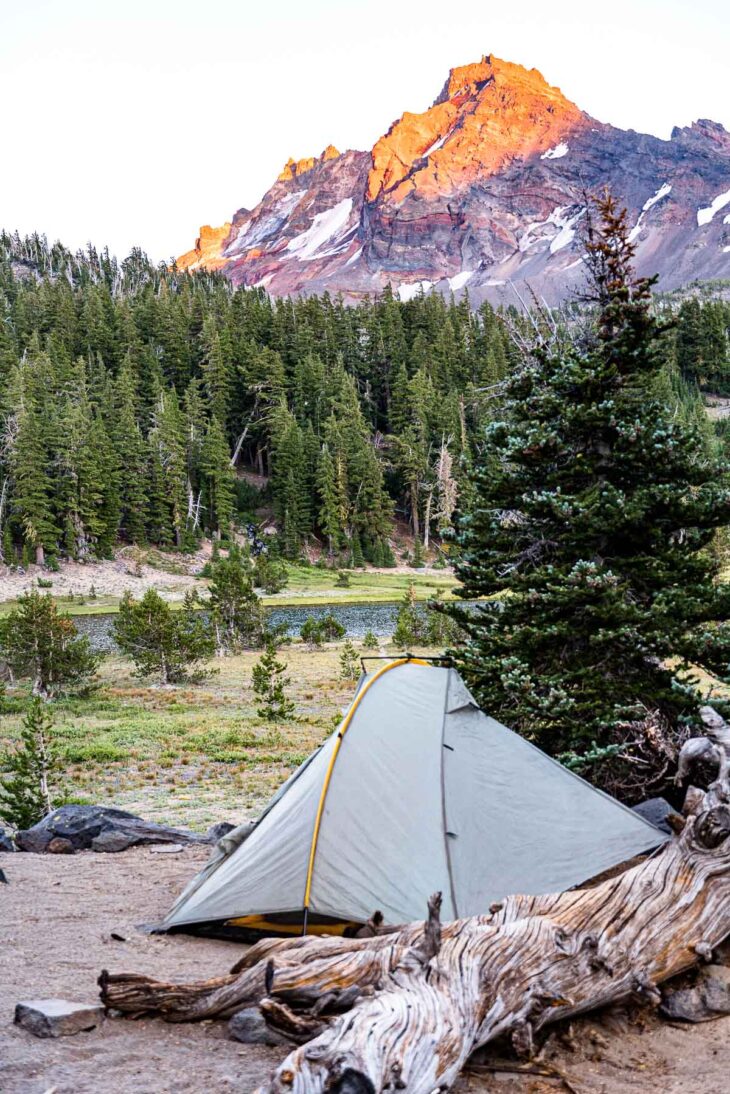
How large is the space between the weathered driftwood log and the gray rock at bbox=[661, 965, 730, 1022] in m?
0.17

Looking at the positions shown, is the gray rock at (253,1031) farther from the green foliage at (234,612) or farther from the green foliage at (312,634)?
the green foliage at (312,634)

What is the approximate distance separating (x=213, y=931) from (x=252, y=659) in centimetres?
2738

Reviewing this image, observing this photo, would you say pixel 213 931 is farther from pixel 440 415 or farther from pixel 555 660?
pixel 440 415

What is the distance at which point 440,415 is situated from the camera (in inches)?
3578

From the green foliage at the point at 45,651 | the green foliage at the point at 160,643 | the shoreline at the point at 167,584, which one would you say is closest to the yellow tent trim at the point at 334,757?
the green foliage at the point at 45,651

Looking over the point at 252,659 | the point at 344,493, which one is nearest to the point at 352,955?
the point at 252,659

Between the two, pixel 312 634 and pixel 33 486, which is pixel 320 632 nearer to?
pixel 312 634

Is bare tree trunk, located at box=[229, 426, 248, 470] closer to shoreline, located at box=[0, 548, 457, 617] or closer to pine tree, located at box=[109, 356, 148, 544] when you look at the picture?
pine tree, located at box=[109, 356, 148, 544]

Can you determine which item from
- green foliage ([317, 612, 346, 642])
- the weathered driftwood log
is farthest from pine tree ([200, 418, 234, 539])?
the weathered driftwood log

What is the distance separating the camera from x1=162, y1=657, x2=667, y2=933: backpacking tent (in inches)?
277

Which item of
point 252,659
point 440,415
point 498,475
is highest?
point 440,415

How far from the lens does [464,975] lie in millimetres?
4918

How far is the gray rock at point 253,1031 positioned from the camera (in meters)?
5.14

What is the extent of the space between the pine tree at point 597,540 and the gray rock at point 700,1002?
4319 mm
